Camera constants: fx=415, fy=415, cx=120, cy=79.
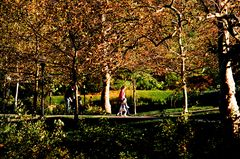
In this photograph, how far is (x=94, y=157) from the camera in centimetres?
1231

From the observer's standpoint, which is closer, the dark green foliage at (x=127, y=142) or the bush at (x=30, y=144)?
the dark green foliage at (x=127, y=142)

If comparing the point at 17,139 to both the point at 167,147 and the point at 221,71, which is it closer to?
the point at 167,147

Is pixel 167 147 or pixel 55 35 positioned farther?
pixel 55 35

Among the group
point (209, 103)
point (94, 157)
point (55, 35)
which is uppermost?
point (55, 35)

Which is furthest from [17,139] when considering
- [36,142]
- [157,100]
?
[157,100]

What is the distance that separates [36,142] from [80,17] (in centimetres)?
765

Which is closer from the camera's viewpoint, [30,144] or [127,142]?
[127,142]

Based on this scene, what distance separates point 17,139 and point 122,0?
8269mm

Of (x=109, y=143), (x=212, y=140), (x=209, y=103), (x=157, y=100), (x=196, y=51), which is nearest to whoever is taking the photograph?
(x=212, y=140)

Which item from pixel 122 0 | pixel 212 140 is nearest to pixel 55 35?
pixel 122 0

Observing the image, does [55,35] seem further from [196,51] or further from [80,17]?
[196,51]

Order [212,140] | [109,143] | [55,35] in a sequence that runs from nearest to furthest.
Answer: [212,140] < [109,143] < [55,35]

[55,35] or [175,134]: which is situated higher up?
[55,35]

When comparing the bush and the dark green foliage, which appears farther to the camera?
the bush
